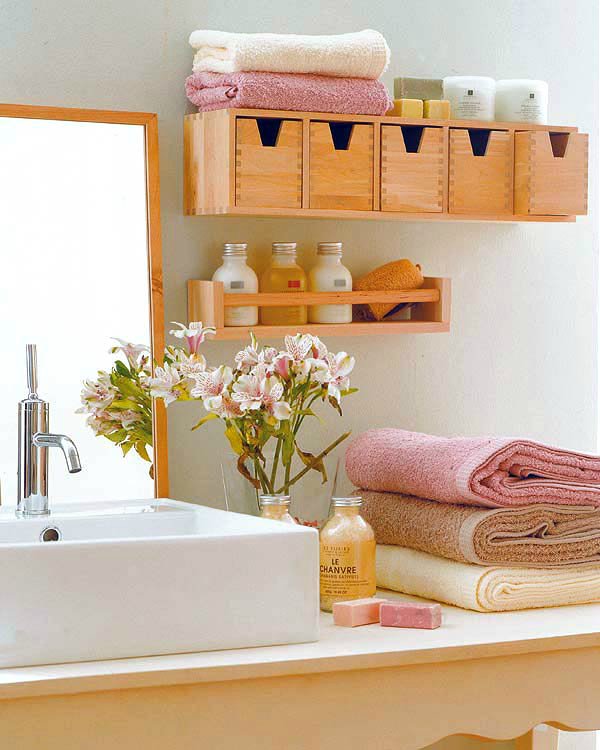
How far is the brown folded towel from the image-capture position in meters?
1.70

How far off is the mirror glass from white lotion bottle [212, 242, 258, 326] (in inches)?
4.9

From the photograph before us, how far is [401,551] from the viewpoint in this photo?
1838 mm

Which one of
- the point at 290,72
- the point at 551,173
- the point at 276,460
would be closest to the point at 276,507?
the point at 276,460

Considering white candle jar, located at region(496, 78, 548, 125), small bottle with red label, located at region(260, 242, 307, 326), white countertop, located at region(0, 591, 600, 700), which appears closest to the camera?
white countertop, located at region(0, 591, 600, 700)

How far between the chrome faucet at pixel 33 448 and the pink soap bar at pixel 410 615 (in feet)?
1.63

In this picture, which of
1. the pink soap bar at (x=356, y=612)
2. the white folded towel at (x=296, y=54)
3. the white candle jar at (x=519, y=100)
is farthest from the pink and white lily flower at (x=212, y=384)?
the white candle jar at (x=519, y=100)

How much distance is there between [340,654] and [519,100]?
1.03 meters

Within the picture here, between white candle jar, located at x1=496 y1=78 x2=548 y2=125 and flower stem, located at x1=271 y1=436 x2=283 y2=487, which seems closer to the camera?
flower stem, located at x1=271 y1=436 x2=283 y2=487

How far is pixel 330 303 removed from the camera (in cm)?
191

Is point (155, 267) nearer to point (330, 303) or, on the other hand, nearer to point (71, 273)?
point (71, 273)

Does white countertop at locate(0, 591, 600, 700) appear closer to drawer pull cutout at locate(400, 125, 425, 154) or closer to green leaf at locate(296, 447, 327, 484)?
green leaf at locate(296, 447, 327, 484)

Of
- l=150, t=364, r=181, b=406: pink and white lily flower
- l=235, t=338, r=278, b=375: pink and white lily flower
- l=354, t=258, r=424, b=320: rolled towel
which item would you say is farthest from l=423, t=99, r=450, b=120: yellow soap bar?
l=150, t=364, r=181, b=406: pink and white lily flower

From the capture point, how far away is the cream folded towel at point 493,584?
1679 millimetres

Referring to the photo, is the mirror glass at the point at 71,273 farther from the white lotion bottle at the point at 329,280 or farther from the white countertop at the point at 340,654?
the white countertop at the point at 340,654
